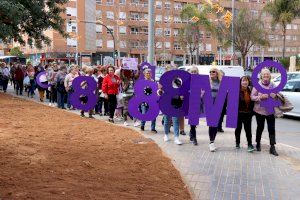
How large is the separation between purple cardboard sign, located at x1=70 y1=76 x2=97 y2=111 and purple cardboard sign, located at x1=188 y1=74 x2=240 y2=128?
4.23 metres

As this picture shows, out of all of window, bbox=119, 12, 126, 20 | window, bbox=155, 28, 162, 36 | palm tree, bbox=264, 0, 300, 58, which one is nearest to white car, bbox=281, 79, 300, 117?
palm tree, bbox=264, 0, 300, 58

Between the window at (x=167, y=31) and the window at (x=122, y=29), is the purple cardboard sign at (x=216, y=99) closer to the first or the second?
the window at (x=122, y=29)

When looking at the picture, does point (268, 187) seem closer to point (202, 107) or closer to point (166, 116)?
point (202, 107)

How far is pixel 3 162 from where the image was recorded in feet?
21.4

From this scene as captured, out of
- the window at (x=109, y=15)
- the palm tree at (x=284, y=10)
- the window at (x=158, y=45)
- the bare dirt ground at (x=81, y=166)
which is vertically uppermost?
the window at (x=109, y=15)

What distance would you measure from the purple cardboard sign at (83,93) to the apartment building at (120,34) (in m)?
58.1

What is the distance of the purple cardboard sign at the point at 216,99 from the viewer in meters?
8.95

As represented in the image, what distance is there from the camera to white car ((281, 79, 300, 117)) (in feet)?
50.4

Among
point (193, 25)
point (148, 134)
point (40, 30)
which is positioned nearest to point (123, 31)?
point (193, 25)

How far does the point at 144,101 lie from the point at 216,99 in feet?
6.67

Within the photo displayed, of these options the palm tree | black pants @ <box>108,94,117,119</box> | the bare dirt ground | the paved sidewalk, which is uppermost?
the palm tree

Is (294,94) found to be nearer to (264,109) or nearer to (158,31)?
(264,109)

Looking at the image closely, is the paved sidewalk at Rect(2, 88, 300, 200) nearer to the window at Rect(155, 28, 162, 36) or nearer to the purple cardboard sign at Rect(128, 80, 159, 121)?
the purple cardboard sign at Rect(128, 80, 159, 121)

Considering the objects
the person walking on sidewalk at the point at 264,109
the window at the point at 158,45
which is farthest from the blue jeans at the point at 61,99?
the window at the point at 158,45
